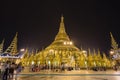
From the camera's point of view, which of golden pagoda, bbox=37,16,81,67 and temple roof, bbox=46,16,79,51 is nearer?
golden pagoda, bbox=37,16,81,67

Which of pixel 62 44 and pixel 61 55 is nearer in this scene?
pixel 61 55

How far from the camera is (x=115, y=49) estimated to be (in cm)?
5934

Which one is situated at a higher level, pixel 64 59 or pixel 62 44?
pixel 62 44

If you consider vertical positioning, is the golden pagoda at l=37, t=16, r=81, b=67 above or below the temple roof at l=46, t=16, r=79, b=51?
below

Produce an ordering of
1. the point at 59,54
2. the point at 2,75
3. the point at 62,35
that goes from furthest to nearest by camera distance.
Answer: the point at 62,35
the point at 59,54
the point at 2,75

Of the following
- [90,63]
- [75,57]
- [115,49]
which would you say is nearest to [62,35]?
[75,57]

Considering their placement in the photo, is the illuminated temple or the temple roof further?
the temple roof

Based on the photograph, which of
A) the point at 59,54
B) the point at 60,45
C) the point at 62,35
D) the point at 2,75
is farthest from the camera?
the point at 62,35

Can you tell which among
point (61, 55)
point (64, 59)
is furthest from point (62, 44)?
point (64, 59)

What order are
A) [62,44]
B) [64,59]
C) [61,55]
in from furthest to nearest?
1. [62,44]
2. [61,55]
3. [64,59]

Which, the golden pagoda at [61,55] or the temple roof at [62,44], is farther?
the temple roof at [62,44]

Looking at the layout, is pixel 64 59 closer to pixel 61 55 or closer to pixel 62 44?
pixel 61 55

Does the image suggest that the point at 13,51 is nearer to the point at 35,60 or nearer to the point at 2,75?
the point at 35,60

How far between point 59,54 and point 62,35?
20.6 m
